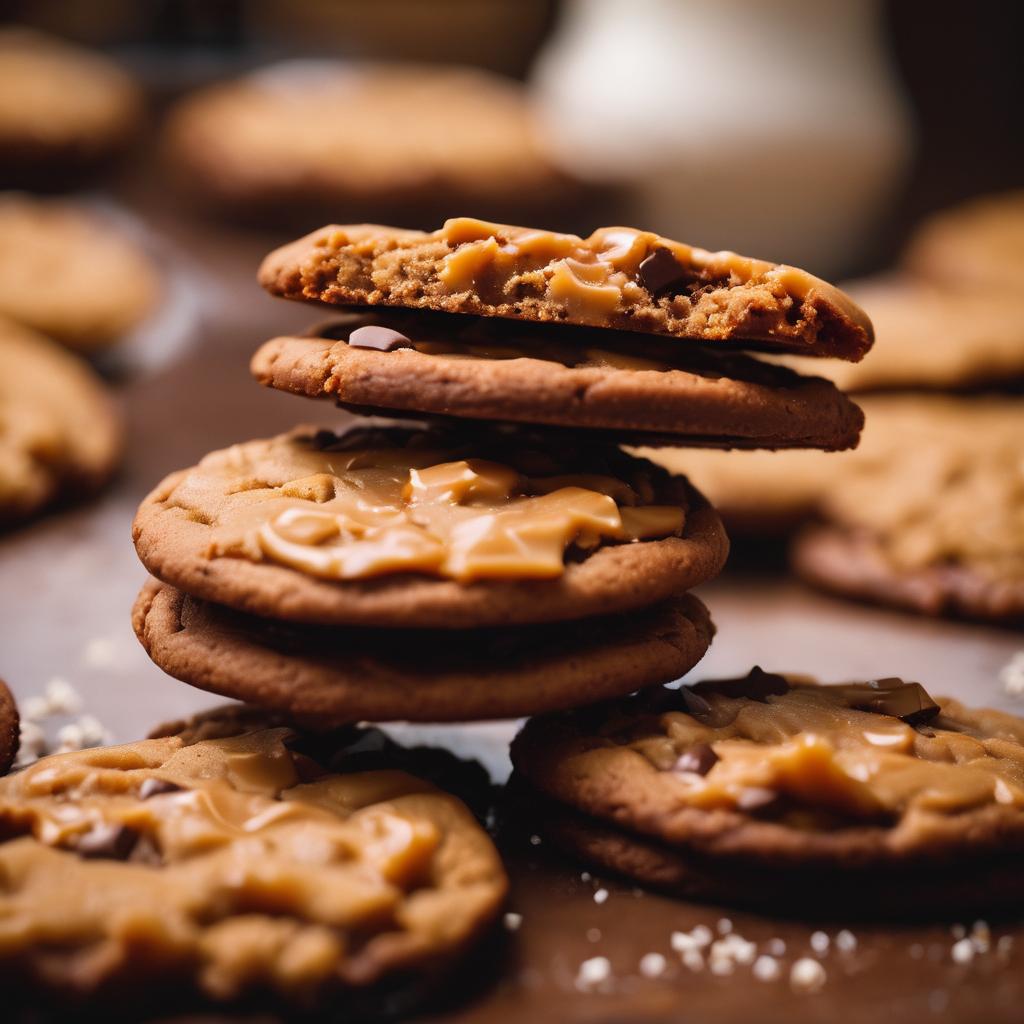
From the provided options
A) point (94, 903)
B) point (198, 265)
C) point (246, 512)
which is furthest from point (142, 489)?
point (94, 903)

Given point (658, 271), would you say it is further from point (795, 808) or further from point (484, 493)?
point (795, 808)

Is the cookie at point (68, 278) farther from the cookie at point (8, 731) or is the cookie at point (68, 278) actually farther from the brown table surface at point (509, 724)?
the cookie at point (8, 731)

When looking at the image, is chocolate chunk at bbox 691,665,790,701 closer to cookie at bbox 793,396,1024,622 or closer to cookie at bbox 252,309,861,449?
cookie at bbox 252,309,861,449

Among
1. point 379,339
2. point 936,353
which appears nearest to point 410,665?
point 379,339

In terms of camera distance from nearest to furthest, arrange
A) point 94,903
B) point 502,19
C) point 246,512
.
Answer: point 94,903
point 246,512
point 502,19

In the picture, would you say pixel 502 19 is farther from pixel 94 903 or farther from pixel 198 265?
pixel 94 903

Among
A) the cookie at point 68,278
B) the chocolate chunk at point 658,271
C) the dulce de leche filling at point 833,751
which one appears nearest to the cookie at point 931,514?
the dulce de leche filling at point 833,751

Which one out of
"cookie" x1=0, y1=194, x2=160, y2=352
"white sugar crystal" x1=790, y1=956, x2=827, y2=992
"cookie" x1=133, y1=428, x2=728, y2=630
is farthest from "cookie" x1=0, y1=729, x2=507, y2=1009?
"cookie" x1=0, y1=194, x2=160, y2=352
